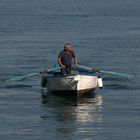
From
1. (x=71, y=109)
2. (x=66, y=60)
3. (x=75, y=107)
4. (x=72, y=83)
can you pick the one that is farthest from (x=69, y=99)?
(x=71, y=109)

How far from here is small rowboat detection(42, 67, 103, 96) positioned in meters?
32.6

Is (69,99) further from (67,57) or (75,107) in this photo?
(75,107)

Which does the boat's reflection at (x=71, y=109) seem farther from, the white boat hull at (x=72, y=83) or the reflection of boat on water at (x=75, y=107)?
the white boat hull at (x=72, y=83)

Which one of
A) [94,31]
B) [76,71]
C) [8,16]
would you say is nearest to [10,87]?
[76,71]

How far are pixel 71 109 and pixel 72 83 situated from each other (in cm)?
214

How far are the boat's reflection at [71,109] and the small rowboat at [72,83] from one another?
9.6 inches

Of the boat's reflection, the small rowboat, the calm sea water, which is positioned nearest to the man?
the small rowboat

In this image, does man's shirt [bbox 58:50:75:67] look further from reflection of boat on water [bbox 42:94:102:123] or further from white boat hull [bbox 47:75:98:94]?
reflection of boat on water [bbox 42:94:102:123]

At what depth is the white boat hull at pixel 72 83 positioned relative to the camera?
3256 cm

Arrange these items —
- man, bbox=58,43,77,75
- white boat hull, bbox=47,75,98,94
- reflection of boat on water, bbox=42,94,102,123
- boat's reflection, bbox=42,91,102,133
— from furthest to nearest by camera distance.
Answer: man, bbox=58,43,77,75 < white boat hull, bbox=47,75,98,94 < reflection of boat on water, bbox=42,94,102,123 < boat's reflection, bbox=42,91,102,133

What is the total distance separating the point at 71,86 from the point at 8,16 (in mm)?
48968

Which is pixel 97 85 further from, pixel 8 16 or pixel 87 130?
pixel 8 16

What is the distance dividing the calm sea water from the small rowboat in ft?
1.19

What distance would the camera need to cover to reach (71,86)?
32719 millimetres
